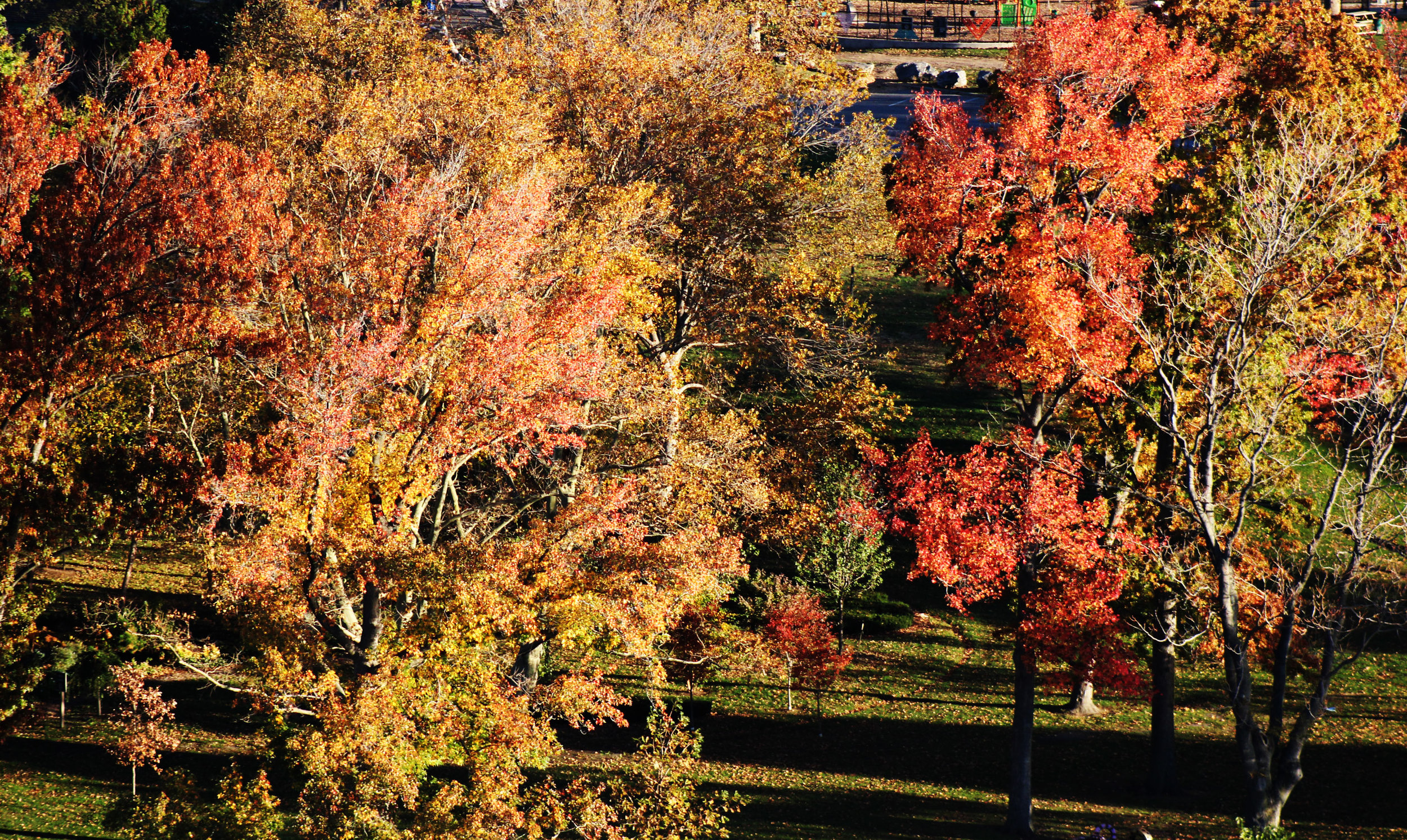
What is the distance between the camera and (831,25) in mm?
56750

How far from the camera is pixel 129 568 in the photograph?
32.3 m

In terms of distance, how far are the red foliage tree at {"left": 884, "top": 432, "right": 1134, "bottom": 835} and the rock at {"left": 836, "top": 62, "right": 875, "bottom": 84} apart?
2715 centimetres

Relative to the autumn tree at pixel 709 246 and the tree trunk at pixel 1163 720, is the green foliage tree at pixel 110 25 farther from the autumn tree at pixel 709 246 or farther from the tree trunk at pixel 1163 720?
the tree trunk at pixel 1163 720

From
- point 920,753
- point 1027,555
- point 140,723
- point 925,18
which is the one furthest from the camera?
point 925,18

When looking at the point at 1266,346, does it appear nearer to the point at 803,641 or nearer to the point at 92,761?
the point at 803,641

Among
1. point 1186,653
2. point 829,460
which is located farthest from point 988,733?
point 829,460

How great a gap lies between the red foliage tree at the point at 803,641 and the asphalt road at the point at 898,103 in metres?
33.1

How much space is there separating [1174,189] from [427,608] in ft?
67.1

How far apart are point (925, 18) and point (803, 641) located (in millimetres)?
60510

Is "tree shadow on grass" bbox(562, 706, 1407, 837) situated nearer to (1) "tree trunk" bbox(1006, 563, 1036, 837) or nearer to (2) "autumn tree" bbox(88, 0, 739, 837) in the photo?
(1) "tree trunk" bbox(1006, 563, 1036, 837)

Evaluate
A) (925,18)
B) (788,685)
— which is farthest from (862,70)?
(788,685)

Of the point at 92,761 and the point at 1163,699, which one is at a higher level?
the point at 1163,699

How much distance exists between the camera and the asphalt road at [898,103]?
201 feet

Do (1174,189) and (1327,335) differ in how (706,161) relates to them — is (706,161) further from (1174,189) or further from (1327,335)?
(1327,335)
